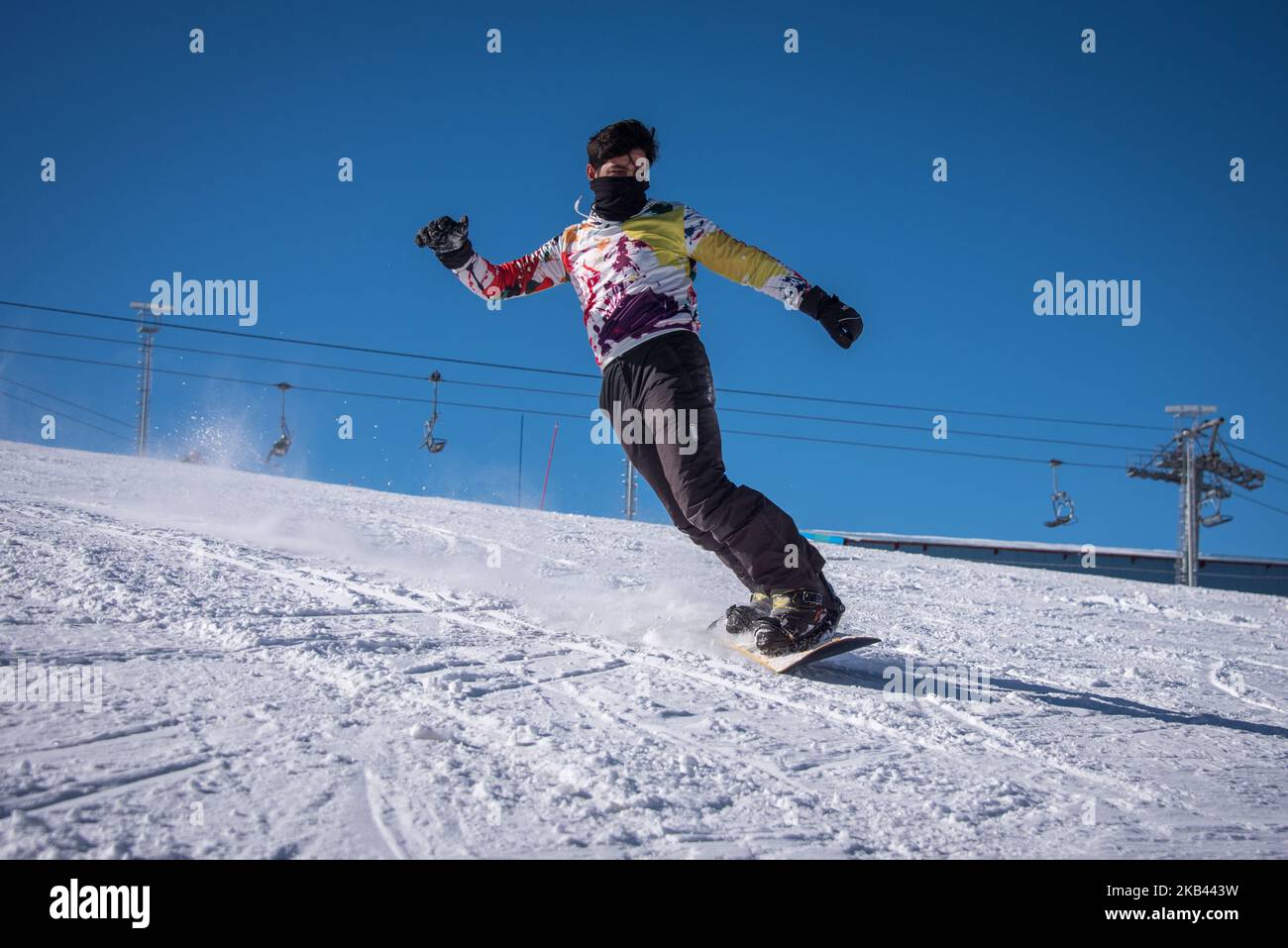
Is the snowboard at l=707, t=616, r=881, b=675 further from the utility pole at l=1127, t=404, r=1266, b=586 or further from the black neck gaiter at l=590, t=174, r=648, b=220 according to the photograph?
the utility pole at l=1127, t=404, r=1266, b=586

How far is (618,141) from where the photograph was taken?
2.94 m

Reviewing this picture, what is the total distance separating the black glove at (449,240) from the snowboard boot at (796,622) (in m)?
1.87

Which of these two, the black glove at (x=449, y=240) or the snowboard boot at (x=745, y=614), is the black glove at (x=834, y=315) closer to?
the snowboard boot at (x=745, y=614)

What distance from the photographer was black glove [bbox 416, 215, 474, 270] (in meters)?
3.07

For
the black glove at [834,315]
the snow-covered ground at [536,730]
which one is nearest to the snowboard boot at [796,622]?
the snow-covered ground at [536,730]

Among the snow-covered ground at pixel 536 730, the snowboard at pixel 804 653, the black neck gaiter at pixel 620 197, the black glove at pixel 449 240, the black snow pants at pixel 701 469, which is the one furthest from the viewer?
the black glove at pixel 449 240

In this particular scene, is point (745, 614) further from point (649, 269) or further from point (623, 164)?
point (623, 164)

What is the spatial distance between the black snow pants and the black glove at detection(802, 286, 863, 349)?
0.48 meters

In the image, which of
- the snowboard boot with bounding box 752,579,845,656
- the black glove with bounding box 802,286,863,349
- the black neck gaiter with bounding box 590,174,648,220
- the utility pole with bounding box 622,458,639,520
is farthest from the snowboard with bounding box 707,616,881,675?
the utility pole with bounding box 622,458,639,520

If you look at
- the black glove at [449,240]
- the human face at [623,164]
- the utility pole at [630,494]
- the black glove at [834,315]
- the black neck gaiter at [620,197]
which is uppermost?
the human face at [623,164]

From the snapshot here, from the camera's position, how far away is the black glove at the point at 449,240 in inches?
121

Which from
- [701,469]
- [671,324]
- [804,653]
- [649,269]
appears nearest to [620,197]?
[649,269]

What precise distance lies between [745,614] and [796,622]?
0.25m
